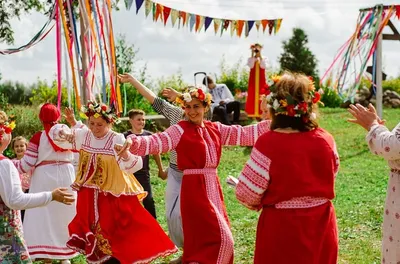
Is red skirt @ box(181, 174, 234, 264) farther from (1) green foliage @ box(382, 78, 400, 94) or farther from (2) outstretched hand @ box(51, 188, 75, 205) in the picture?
(1) green foliage @ box(382, 78, 400, 94)

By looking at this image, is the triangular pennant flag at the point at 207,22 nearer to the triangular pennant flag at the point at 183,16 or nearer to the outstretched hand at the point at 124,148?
the triangular pennant flag at the point at 183,16

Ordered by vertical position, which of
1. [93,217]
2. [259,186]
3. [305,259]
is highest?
[259,186]

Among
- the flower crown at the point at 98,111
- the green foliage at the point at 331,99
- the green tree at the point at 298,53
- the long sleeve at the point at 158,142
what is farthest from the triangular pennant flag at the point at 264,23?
the green tree at the point at 298,53

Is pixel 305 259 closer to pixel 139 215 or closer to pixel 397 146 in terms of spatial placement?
pixel 397 146

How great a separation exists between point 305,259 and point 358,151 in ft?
33.2

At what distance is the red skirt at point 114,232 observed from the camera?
5566 millimetres

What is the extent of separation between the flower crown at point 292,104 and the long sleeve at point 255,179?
251 millimetres

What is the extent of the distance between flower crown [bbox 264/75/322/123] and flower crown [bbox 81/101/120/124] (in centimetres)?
210

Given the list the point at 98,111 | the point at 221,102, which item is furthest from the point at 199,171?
the point at 221,102

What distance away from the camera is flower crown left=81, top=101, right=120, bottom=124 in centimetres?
570

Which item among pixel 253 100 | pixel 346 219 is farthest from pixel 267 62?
pixel 346 219

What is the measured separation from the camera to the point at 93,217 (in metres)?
5.63

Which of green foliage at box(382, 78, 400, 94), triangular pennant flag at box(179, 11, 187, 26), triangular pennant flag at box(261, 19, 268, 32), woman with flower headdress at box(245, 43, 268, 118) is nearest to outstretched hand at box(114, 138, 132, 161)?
triangular pennant flag at box(179, 11, 187, 26)

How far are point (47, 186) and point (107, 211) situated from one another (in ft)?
3.13
